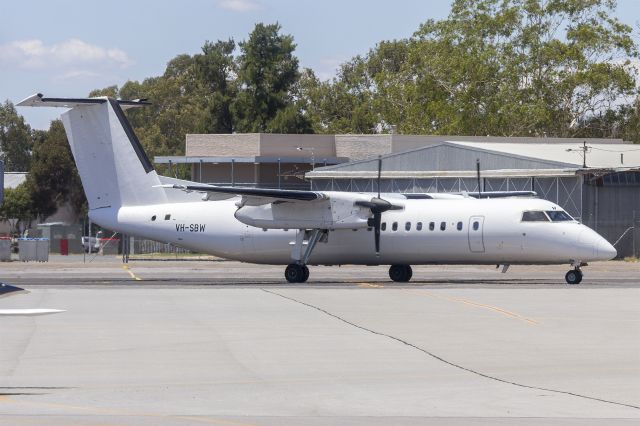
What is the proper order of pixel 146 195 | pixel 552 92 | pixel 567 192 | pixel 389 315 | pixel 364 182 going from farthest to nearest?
pixel 552 92 → pixel 364 182 → pixel 567 192 → pixel 146 195 → pixel 389 315

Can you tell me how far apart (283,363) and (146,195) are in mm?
22798

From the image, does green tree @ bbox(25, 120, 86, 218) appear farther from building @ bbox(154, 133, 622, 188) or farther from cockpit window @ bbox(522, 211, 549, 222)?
cockpit window @ bbox(522, 211, 549, 222)

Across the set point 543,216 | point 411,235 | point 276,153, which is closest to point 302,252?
point 411,235

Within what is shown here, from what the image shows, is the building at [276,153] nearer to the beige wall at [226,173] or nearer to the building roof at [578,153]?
the beige wall at [226,173]

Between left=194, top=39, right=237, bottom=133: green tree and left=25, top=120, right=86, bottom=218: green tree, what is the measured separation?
13.0m

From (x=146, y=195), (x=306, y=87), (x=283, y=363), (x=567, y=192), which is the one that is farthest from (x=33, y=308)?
(x=306, y=87)

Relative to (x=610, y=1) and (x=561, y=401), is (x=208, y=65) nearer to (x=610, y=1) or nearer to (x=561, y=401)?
(x=610, y=1)

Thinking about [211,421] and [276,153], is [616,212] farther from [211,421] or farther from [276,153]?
[211,421]

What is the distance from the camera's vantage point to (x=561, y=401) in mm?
13125

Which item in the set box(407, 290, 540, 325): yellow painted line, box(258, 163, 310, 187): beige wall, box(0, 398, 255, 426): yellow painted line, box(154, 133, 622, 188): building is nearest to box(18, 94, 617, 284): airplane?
box(407, 290, 540, 325): yellow painted line

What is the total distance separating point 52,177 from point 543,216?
73268mm

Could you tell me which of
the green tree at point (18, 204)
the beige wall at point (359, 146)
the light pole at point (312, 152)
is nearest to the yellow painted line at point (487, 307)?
the light pole at point (312, 152)

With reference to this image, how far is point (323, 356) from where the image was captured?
56.6 ft

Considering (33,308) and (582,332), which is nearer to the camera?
(582,332)
